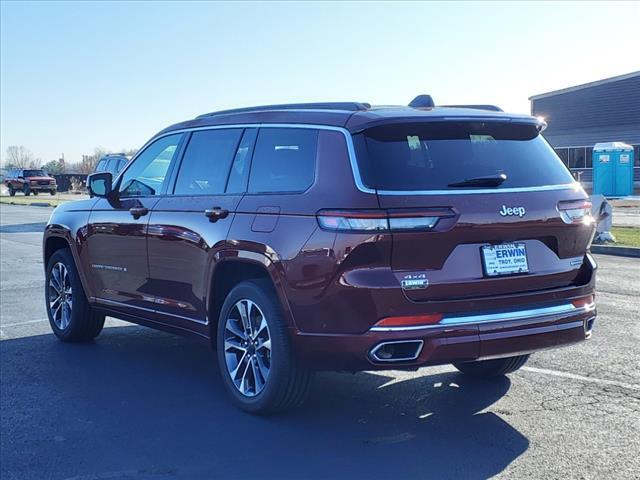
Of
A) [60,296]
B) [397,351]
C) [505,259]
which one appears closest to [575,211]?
[505,259]

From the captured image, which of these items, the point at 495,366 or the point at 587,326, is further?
the point at 495,366

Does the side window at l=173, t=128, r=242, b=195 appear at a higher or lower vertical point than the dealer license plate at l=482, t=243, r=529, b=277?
higher

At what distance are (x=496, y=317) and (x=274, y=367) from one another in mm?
1373

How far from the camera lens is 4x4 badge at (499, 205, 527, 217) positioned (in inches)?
178

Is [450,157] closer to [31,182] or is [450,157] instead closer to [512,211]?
[512,211]

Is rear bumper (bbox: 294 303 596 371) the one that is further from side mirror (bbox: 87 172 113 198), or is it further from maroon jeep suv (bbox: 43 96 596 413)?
side mirror (bbox: 87 172 113 198)

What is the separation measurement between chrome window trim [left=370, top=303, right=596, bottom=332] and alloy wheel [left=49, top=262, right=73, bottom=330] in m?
4.18

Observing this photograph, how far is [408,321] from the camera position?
4.30m

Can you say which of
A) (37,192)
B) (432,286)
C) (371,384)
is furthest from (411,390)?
(37,192)

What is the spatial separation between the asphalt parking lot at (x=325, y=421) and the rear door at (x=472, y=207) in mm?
889

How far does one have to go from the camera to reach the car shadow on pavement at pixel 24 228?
22391 millimetres

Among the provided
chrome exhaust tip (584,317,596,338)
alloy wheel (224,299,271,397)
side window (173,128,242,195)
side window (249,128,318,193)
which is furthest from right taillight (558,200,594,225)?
side window (173,128,242,195)

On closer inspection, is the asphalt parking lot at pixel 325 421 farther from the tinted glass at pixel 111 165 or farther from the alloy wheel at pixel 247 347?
the tinted glass at pixel 111 165

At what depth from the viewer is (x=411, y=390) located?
18.5 ft
